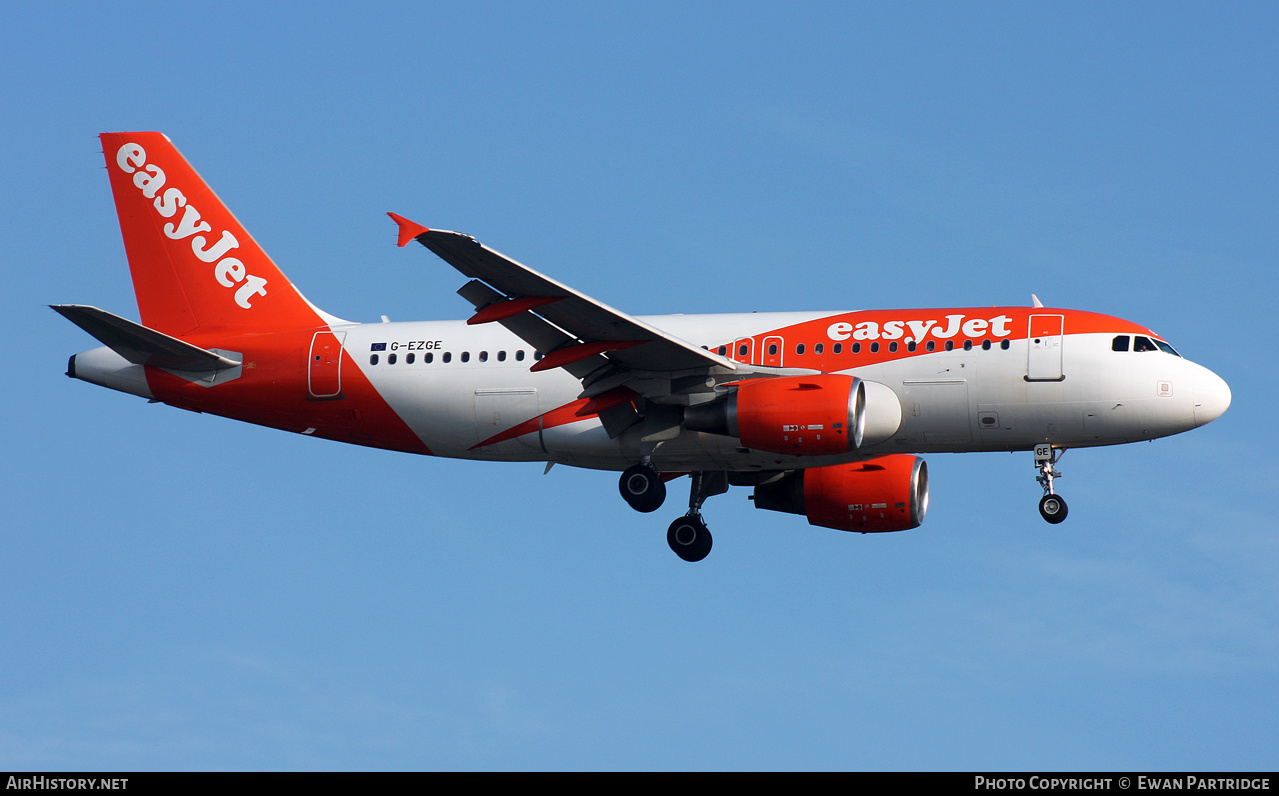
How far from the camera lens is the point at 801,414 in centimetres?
3319

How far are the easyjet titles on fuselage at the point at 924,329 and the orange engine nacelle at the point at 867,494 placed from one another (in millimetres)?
3926

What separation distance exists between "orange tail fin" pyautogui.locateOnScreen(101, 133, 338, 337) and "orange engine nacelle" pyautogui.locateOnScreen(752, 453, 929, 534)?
1321 cm

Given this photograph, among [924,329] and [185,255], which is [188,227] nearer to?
[185,255]

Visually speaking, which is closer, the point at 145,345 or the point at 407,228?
the point at 407,228

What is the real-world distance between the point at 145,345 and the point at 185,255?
4031mm

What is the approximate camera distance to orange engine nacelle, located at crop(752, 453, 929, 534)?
37.8 m

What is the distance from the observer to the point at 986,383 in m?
34.0

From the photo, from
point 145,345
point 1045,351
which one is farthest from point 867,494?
point 145,345

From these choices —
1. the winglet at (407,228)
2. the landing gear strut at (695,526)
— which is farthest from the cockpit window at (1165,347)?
the winglet at (407,228)

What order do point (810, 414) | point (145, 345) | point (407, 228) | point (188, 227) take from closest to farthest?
point (407, 228) → point (810, 414) → point (145, 345) → point (188, 227)

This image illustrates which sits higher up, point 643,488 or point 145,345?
point 145,345

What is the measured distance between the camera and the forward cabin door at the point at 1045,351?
1335 inches
